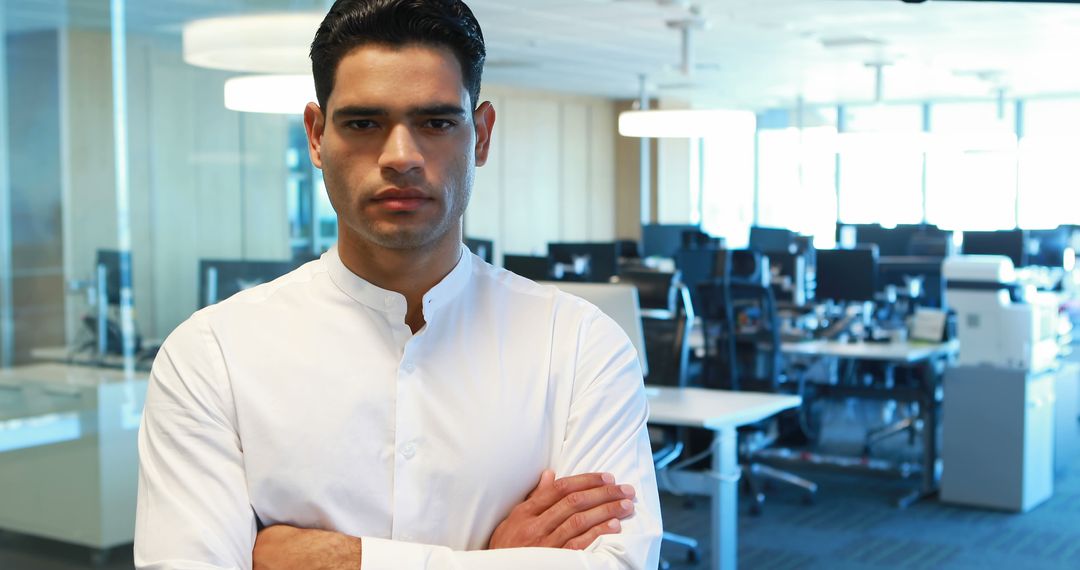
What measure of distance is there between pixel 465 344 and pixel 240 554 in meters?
0.41

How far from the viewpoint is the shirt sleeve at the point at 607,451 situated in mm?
1569

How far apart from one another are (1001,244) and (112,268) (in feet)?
30.5

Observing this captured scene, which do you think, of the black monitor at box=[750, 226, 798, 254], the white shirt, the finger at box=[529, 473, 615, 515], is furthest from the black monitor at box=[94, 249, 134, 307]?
the black monitor at box=[750, 226, 798, 254]

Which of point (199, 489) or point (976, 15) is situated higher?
point (976, 15)

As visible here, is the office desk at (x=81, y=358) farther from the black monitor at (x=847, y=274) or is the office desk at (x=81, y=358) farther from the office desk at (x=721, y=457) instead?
the black monitor at (x=847, y=274)

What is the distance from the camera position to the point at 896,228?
12.1m

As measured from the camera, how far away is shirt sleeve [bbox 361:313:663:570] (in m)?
1.57

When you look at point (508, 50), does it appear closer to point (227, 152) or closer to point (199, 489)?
point (227, 152)

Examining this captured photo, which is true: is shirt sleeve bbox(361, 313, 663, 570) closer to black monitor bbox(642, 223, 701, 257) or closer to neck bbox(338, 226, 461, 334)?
neck bbox(338, 226, 461, 334)

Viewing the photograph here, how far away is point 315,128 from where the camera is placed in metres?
1.61

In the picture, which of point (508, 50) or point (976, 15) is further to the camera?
point (508, 50)

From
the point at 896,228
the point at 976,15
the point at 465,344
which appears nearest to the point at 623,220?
the point at 896,228

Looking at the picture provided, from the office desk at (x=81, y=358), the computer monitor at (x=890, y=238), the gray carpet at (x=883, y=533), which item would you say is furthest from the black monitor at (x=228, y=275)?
the computer monitor at (x=890, y=238)

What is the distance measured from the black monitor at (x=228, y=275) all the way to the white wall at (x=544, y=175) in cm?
865
